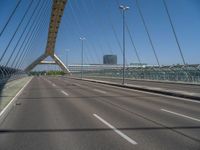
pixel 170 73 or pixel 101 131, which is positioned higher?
pixel 170 73

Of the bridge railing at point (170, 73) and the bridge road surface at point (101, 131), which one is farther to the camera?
the bridge railing at point (170, 73)

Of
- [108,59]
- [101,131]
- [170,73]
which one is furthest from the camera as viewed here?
[108,59]

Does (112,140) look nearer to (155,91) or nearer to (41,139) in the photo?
(41,139)

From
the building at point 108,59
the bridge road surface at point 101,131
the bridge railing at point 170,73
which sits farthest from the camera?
the building at point 108,59

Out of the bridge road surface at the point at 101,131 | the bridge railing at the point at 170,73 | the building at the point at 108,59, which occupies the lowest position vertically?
the bridge road surface at the point at 101,131

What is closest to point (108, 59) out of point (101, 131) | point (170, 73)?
point (170, 73)

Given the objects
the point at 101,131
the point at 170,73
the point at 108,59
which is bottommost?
the point at 101,131

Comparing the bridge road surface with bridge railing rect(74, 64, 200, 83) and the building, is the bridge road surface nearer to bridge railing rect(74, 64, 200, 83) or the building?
bridge railing rect(74, 64, 200, 83)

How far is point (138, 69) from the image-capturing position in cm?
6347

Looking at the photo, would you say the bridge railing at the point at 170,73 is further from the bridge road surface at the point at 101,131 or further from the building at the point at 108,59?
the building at the point at 108,59

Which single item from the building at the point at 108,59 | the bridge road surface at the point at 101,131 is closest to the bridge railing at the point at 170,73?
the bridge road surface at the point at 101,131

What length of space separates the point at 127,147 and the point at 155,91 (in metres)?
17.9

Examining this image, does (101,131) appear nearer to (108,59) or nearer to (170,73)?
(170,73)

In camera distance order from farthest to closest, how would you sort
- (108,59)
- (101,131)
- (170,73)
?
1. (108,59)
2. (170,73)
3. (101,131)
